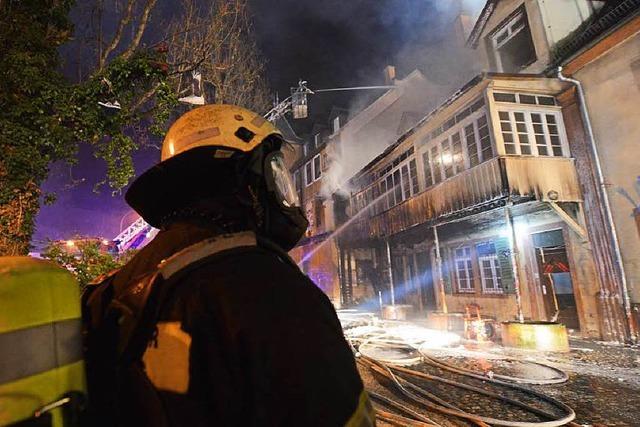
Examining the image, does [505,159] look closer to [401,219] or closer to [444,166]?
[444,166]

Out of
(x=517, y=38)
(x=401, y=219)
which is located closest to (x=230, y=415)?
(x=401, y=219)

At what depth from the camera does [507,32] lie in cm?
1502

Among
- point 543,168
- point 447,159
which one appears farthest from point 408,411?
point 447,159

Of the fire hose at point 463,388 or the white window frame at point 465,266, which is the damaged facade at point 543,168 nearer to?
the white window frame at point 465,266

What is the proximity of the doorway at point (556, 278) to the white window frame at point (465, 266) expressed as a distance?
3540 millimetres

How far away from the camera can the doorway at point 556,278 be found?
11.7 m

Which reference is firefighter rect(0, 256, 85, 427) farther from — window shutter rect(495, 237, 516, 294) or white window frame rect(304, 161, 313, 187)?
white window frame rect(304, 161, 313, 187)

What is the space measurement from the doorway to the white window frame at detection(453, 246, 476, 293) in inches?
139

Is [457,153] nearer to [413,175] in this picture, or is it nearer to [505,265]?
[413,175]

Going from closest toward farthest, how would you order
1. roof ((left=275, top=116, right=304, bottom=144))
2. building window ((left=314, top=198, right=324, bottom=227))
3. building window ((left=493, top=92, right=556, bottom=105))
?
building window ((left=493, top=92, right=556, bottom=105))
building window ((left=314, top=198, right=324, bottom=227))
roof ((left=275, top=116, right=304, bottom=144))

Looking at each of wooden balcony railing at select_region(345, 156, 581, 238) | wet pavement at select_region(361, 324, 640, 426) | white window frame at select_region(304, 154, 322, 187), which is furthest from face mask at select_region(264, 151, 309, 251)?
white window frame at select_region(304, 154, 322, 187)

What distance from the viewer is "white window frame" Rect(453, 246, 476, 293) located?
15961 millimetres

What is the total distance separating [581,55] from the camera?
11062 millimetres

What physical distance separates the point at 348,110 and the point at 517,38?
18.5 metres
